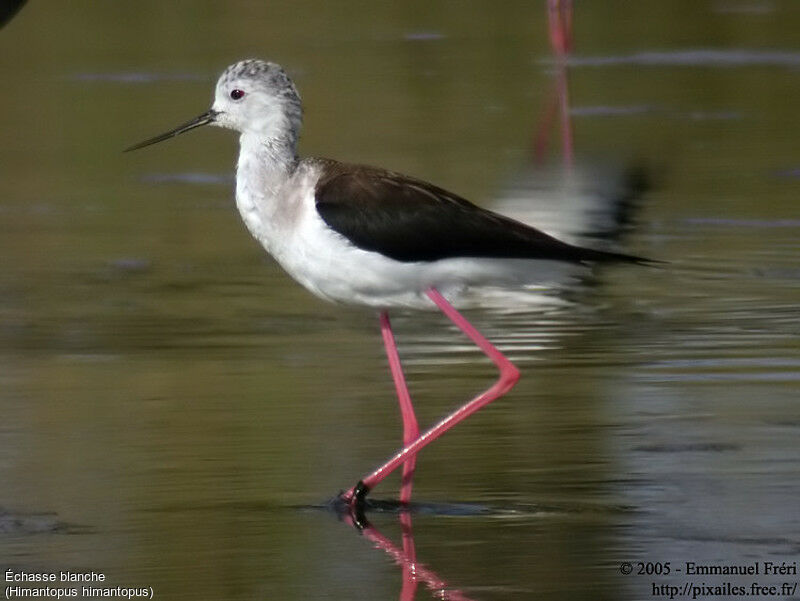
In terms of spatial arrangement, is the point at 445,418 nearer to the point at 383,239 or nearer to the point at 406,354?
the point at 383,239

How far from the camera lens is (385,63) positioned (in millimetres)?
13789

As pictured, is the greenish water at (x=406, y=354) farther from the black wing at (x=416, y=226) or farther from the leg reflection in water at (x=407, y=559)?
the black wing at (x=416, y=226)

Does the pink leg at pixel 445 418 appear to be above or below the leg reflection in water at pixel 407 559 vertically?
above

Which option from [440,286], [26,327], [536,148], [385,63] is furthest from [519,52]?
[440,286]

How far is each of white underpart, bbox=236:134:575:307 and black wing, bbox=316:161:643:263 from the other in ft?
0.10

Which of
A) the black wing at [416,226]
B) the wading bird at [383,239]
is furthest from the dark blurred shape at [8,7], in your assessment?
the black wing at [416,226]

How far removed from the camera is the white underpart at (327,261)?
5.27 meters

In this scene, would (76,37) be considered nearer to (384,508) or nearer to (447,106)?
(447,106)

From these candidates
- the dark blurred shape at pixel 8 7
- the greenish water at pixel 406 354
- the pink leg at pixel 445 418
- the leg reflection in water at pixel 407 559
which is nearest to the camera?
the leg reflection in water at pixel 407 559

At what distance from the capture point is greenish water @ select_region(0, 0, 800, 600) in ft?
15.4

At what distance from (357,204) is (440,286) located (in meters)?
0.32

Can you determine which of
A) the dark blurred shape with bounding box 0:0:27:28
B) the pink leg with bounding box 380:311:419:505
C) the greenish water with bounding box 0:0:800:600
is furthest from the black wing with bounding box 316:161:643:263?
the dark blurred shape with bounding box 0:0:27:28

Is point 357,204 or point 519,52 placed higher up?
point 519,52

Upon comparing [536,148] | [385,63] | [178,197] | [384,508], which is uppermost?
[385,63]
